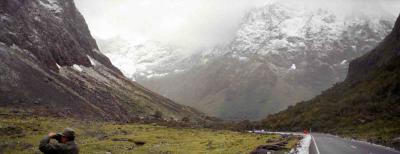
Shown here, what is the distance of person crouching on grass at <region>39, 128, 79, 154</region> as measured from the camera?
3341cm

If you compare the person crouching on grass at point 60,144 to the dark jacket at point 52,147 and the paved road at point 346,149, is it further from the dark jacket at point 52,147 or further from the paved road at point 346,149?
the paved road at point 346,149

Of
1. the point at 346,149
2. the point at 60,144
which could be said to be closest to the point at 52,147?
the point at 60,144

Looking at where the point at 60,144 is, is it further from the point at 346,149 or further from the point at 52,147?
A: the point at 346,149

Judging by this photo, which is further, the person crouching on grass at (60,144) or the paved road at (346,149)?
the paved road at (346,149)

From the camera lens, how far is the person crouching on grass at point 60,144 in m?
33.4

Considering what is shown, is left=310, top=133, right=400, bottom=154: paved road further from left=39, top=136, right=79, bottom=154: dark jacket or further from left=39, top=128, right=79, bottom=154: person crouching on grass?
left=39, top=136, right=79, bottom=154: dark jacket

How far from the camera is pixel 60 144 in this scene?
3375cm

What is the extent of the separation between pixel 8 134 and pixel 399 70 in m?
161

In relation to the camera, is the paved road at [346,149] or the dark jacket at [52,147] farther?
the paved road at [346,149]

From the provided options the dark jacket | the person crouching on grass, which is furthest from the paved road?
the dark jacket

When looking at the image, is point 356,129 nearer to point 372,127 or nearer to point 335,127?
point 372,127

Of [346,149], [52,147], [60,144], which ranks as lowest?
[52,147]

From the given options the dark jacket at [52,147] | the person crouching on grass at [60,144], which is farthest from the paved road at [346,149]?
the dark jacket at [52,147]

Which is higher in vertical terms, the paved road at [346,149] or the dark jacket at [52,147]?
the paved road at [346,149]
